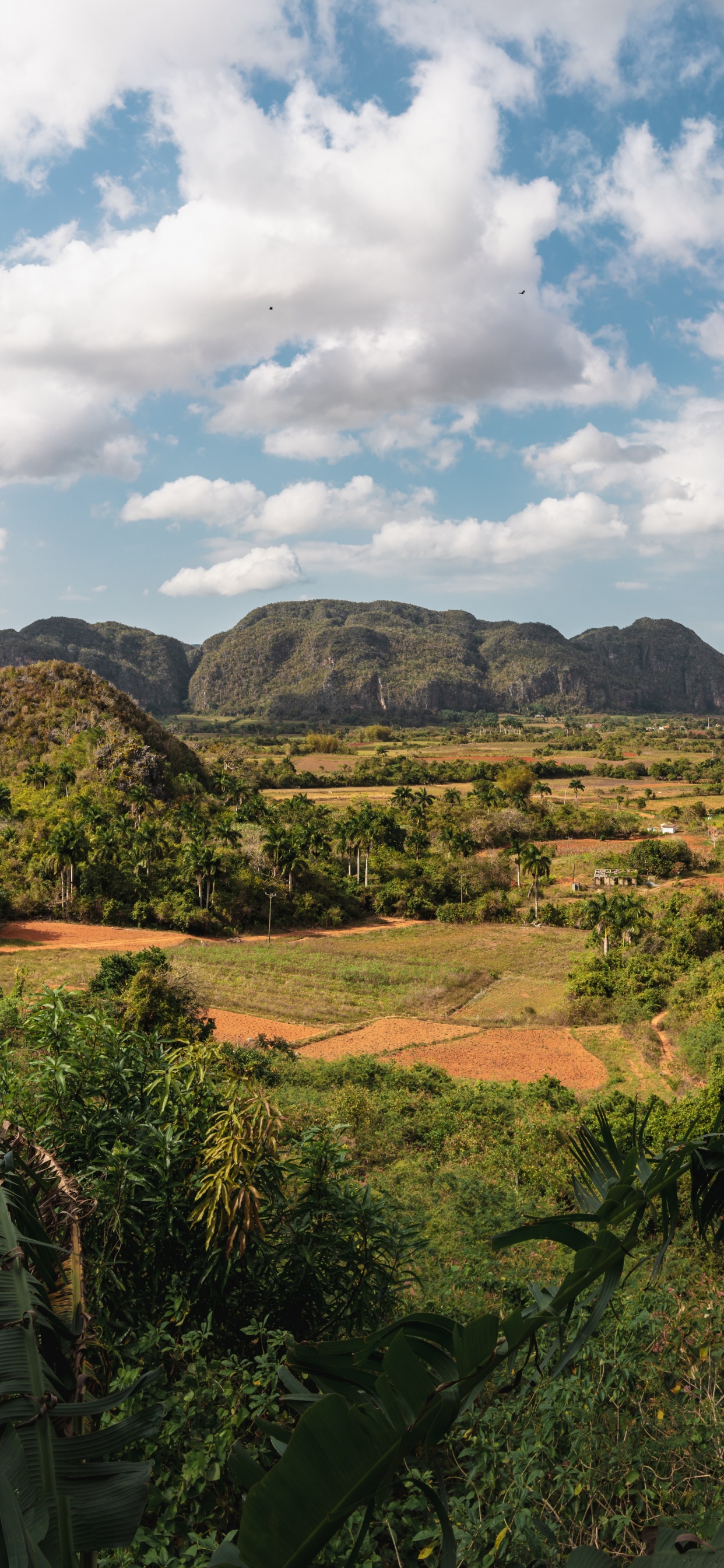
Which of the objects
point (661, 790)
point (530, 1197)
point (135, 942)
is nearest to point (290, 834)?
point (135, 942)

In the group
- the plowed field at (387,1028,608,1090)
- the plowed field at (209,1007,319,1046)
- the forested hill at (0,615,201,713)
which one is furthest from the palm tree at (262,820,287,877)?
the forested hill at (0,615,201,713)

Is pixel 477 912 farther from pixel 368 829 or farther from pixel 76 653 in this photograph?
pixel 76 653

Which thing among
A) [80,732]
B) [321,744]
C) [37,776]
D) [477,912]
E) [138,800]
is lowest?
[477,912]

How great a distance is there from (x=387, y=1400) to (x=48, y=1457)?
1.95ft

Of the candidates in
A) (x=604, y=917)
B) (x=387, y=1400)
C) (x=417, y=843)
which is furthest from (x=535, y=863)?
(x=387, y=1400)

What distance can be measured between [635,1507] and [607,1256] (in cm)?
323

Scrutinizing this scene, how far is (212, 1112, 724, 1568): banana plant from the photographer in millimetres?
731

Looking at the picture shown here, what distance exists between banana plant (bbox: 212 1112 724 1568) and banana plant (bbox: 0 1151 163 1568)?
244 millimetres

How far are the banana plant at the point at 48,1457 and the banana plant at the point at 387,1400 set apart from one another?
24cm

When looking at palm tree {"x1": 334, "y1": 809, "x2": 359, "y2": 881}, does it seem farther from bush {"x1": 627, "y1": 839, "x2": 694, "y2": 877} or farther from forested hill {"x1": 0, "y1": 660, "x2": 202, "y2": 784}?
bush {"x1": 627, "y1": 839, "x2": 694, "y2": 877}

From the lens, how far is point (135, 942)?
3048 cm

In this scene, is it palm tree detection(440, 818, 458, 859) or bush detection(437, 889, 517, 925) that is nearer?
bush detection(437, 889, 517, 925)

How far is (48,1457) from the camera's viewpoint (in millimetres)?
1077

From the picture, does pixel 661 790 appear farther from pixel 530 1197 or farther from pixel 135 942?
pixel 530 1197
